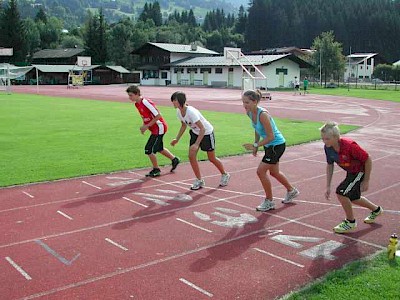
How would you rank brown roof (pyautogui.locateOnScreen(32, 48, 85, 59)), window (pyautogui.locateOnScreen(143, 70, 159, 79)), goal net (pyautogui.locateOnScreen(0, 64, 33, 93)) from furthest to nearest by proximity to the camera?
1. brown roof (pyautogui.locateOnScreen(32, 48, 85, 59))
2. window (pyautogui.locateOnScreen(143, 70, 159, 79))
3. goal net (pyautogui.locateOnScreen(0, 64, 33, 93))

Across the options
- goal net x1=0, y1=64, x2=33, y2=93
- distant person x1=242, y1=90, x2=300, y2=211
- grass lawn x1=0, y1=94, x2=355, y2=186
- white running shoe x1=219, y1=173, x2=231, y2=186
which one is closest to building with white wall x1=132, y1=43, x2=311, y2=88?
goal net x1=0, y1=64, x2=33, y2=93

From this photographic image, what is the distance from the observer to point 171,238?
6242 mm

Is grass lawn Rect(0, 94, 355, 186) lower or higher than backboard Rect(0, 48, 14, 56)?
lower

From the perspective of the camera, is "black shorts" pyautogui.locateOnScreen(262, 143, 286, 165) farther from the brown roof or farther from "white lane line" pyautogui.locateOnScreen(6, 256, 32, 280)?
the brown roof

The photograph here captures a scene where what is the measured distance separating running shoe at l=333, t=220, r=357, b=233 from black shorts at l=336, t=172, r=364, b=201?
415 mm

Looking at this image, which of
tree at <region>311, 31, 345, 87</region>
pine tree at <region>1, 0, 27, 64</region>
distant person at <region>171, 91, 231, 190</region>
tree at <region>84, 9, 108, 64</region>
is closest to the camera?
distant person at <region>171, 91, 231, 190</region>

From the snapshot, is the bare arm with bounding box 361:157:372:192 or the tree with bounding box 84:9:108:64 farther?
the tree with bounding box 84:9:108:64

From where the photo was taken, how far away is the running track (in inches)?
191

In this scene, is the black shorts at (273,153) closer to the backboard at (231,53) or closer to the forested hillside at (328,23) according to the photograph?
the backboard at (231,53)

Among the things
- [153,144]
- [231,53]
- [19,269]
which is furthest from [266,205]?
[231,53]

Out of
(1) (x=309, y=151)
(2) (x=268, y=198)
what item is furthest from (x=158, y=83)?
(2) (x=268, y=198)

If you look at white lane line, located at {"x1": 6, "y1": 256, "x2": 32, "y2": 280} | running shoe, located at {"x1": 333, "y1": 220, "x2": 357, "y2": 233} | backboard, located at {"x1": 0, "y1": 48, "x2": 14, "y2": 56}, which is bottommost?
white lane line, located at {"x1": 6, "y1": 256, "x2": 32, "y2": 280}

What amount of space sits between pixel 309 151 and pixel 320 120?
9279mm

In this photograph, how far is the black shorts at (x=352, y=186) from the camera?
20.2 ft
